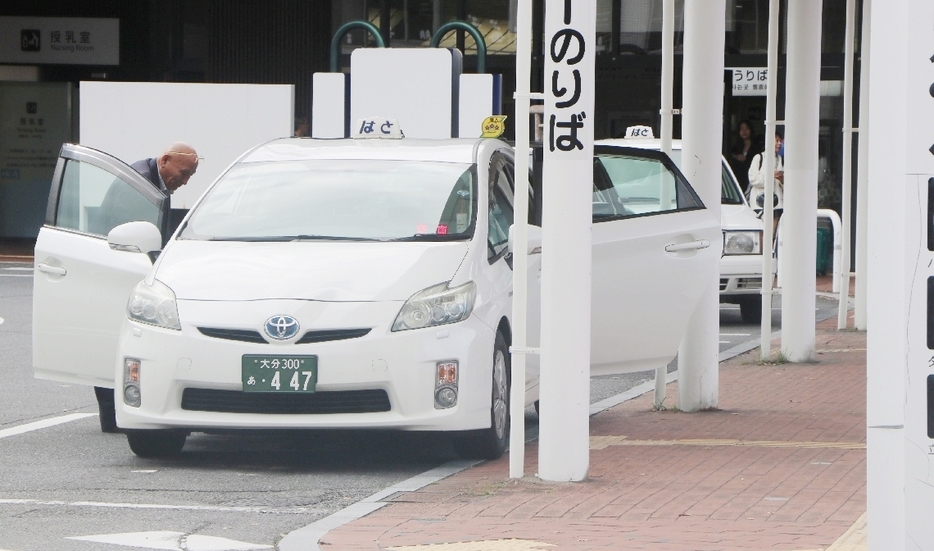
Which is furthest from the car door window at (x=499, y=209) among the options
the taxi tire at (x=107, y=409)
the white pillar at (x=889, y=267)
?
the white pillar at (x=889, y=267)

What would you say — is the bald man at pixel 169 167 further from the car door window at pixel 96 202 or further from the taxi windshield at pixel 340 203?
the taxi windshield at pixel 340 203

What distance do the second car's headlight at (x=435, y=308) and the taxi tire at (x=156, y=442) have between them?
4.36ft

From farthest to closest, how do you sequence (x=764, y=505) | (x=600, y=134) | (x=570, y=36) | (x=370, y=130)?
(x=600, y=134) < (x=370, y=130) < (x=570, y=36) < (x=764, y=505)

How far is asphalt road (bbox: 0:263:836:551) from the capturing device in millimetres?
6703

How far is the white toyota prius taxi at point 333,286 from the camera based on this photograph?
7.95 metres

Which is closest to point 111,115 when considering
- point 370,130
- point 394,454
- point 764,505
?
point 370,130

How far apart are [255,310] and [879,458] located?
458 cm

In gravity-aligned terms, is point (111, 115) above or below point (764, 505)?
above

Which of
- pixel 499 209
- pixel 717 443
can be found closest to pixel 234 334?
pixel 499 209

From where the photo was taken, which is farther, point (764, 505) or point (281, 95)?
point (281, 95)

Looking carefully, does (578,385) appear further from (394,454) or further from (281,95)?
(281,95)

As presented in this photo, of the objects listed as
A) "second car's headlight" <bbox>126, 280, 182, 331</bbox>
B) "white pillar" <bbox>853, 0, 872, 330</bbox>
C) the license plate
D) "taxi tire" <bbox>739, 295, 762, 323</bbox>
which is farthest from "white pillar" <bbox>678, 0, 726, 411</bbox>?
"taxi tire" <bbox>739, 295, 762, 323</bbox>

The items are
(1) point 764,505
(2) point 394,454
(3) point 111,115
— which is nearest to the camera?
(1) point 764,505

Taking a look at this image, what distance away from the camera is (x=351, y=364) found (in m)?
7.88
